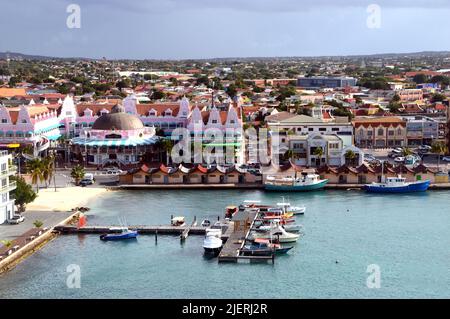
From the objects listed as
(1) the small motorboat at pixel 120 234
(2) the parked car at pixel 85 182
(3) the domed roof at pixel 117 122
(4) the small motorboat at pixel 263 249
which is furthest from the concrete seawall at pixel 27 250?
(3) the domed roof at pixel 117 122

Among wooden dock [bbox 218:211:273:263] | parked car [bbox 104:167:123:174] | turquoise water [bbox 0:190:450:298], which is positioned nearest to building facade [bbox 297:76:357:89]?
parked car [bbox 104:167:123:174]

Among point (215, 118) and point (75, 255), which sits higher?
point (215, 118)

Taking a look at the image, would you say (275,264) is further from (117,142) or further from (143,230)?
(117,142)

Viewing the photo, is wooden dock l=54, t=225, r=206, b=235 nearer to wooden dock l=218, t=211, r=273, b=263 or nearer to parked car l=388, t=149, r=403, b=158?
wooden dock l=218, t=211, r=273, b=263
